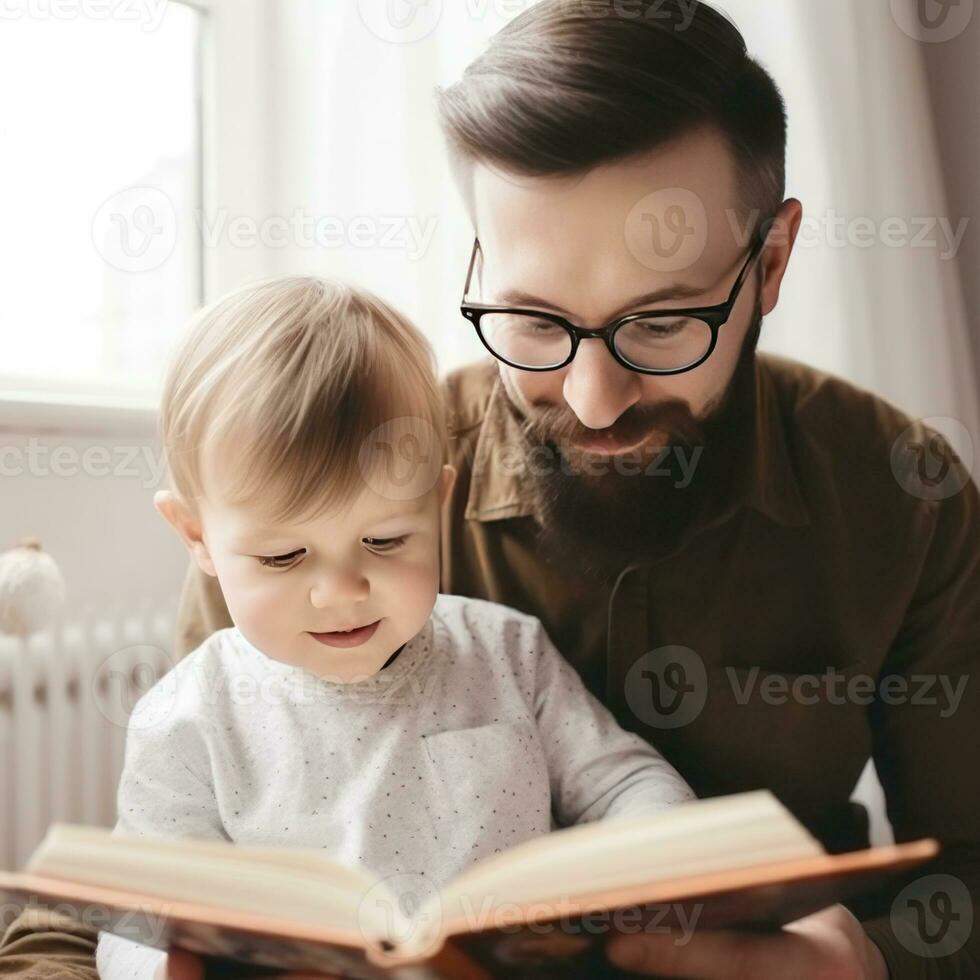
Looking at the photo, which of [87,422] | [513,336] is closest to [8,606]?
[87,422]

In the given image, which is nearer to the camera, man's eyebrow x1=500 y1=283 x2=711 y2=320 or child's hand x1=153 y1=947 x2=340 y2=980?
child's hand x1=153 y1=947 x2=340 y2=980

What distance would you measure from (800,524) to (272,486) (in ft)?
1.88

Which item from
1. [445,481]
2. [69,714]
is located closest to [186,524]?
[445,481]

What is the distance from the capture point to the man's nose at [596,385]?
2.97 ft

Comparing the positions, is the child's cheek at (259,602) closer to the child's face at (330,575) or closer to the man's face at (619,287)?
the child's face at (330,575)

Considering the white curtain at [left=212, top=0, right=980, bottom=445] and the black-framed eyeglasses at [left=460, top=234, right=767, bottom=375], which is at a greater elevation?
the white curtain at [left=212, top=0, right=980, bottom=445]

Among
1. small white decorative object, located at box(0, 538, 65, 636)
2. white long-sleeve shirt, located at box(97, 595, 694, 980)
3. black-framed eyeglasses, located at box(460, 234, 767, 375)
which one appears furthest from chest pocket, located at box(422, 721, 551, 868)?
small white decorative object, located at box(0, 538, 65, 636)

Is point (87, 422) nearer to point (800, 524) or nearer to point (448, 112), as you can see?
point (448, 112)

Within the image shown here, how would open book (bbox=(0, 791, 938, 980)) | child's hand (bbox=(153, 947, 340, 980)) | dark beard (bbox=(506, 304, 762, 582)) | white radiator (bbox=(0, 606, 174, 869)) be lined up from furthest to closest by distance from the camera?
white radiator (bbox=(0, 606, 174, 869))
dark beard (bbox=(506, 304, 762, 582))
child's hand (bbox=(153, 947, 340, 980))
open book (bbox=(0, 791, 938, 980))

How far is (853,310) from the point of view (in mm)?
1553

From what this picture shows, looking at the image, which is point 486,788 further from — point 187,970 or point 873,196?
point 873,196

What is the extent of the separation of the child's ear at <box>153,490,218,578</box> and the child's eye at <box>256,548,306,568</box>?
0.09 m

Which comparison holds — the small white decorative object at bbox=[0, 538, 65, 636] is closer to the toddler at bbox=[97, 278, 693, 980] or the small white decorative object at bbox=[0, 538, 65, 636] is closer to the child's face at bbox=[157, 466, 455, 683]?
the toddler at bbox=[97, 278, 693, 980]

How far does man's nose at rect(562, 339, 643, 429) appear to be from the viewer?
0.91 meters
